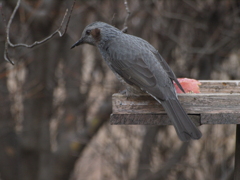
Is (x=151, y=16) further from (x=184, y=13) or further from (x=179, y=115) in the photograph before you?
(x=179, y=115)

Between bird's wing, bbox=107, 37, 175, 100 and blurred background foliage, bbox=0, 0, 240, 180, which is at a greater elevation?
bird's wing, bbox=107, 37, 175, 100

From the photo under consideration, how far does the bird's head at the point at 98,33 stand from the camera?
13.3ft

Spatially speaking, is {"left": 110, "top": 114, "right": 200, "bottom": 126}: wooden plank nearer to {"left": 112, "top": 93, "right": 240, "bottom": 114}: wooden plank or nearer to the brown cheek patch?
{"left": 112, "top": 93, "right": 240, "bottom": 114}: wooden plank

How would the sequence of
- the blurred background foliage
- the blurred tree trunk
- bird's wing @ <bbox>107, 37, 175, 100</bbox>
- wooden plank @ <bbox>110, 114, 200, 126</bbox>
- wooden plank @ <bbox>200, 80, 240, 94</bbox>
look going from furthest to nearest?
the blurred tree trunk
the blurred background foliage
wooden plank @ <bbox>200, 80, 240, 94</bbox>
bird's wing @ <bbox>107, 37, 175, 100</bbox>
wooden plank @ <bbox>110, 114, 200, 126</bbox>

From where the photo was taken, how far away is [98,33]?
411cm

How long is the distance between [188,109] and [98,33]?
55.4 inches

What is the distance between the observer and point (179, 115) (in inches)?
121

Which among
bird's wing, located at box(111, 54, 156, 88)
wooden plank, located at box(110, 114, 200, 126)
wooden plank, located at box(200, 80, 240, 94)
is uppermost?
bird's wing, located at box(111, 54, 156, 88)

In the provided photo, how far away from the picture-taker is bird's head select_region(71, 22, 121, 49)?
4.07 metres

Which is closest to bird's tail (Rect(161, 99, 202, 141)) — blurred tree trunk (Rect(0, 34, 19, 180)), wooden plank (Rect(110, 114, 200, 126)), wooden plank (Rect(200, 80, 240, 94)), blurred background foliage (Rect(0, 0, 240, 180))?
wooden plank (Rect(110, 114, 200, 126))

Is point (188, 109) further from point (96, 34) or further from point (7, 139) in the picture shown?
point (7, 139)

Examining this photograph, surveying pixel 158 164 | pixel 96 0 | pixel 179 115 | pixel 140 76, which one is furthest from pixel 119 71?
pixel 158 164

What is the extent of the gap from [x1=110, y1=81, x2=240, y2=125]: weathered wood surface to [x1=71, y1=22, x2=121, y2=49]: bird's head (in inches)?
39.1

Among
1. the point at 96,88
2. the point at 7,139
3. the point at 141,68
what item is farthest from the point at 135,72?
the point at 7,139
